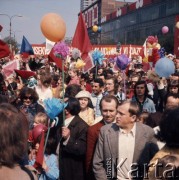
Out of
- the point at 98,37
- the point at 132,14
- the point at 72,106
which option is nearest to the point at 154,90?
the point at 72,106

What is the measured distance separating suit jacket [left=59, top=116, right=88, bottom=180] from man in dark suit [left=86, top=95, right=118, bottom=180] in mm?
172

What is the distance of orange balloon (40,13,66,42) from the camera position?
654cm

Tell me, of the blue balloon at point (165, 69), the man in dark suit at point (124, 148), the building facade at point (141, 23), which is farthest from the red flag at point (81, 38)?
the building facade at point (141, 23)

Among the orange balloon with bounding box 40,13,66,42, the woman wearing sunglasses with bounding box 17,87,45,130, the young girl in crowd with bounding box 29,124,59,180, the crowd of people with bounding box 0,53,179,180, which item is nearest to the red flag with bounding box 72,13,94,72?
the orange balloon with bounding box 40,13,66,42

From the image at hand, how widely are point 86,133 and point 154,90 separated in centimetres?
286

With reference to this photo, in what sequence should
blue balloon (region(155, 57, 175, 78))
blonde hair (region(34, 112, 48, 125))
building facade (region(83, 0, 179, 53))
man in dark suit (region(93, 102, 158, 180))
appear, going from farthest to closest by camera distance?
building facade (region(83, 0, 179, 53)), blue balloon (region(155, 57, 175, 78)), blonde hair (region(34, 112, 48, 125)), man in dark suit (region(93, 102, 158, 180))

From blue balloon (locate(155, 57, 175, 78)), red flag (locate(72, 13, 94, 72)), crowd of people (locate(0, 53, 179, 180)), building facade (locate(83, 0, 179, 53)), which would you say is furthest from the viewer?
building facade (locate(83, 0, 179, 53))

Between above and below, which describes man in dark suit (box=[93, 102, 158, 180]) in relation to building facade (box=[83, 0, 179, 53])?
below

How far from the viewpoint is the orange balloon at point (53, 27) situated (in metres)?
6.54

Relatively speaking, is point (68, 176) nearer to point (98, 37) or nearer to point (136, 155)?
point (136, 155)

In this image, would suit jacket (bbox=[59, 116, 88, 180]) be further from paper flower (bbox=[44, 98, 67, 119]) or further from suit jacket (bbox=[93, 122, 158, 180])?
suit jacket (bbox=[93, 122, 158, 180])

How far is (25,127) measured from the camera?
2189 millimetres

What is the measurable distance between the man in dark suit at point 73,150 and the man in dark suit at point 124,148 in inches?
18.3

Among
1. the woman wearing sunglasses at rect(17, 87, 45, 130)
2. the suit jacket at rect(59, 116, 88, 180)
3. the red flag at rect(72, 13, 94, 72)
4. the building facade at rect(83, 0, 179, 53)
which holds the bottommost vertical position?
the suit jacket at rect(59, 116, 88, 180)
